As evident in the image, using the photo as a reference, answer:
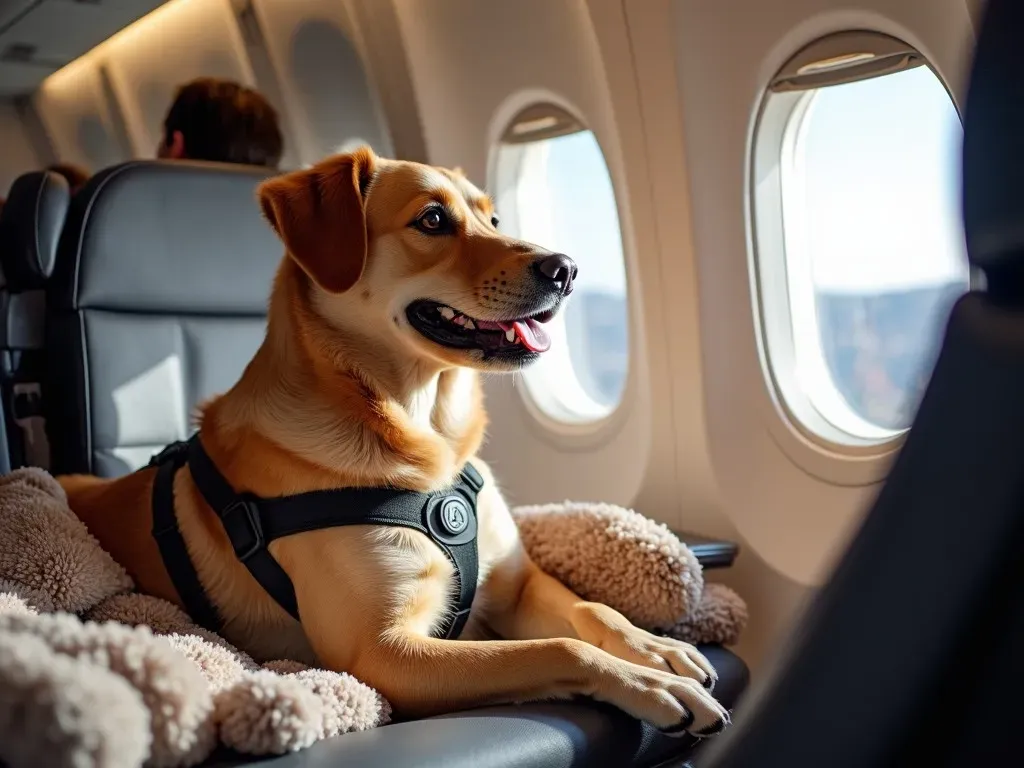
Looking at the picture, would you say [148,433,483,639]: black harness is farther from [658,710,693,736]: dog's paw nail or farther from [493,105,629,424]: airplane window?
[493,105,629,424]: airplane window

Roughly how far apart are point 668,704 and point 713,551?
96 cm

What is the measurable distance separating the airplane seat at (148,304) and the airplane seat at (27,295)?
0.12ft

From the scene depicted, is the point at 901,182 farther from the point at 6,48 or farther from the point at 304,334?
the point at 6,48

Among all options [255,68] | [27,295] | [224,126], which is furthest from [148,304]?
[255,68]

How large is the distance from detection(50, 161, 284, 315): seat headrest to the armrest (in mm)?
1357

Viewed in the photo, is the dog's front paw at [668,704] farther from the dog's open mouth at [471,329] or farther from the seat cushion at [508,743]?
the dog's open mouth at [471,329]

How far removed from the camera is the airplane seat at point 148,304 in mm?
2336

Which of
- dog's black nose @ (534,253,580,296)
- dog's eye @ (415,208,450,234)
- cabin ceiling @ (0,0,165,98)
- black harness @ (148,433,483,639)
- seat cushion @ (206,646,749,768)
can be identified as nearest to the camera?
seat cushion @ (206,646,749,768)

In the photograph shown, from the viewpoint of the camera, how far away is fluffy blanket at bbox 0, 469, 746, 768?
3.01 feet

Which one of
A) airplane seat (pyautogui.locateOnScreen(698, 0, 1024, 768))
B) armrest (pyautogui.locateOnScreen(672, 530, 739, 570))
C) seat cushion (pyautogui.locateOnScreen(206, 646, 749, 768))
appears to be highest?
airplane seat (pyautogui.locateOnScreen(698, 0, 1024, 768))

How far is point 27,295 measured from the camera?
2.41 metres

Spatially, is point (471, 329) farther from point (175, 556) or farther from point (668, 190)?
point (668, 190)

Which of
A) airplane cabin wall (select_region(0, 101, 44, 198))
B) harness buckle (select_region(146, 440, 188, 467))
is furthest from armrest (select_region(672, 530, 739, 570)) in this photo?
airplane cabin wall (select_region(0, 101, 44, 198))

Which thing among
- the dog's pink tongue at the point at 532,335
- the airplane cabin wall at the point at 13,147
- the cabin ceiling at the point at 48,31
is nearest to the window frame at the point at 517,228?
the dog's pink tongue at the point at 532,335
